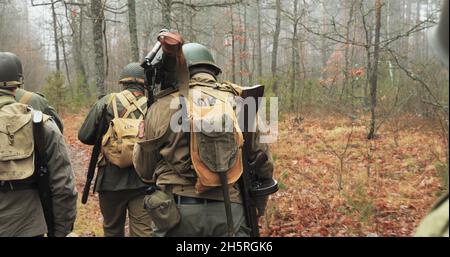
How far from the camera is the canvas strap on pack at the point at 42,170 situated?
9.83 feet

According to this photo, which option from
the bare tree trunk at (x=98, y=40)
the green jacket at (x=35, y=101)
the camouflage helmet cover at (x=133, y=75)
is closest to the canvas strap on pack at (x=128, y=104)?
the camouflage helmet cover at (x=133, y=75)

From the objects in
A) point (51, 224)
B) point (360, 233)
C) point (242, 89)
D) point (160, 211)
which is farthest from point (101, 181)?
point (360, 233)

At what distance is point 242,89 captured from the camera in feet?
10.5

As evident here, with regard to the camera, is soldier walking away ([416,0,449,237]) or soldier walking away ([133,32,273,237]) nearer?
soldier walking away ([416,0,449,237])


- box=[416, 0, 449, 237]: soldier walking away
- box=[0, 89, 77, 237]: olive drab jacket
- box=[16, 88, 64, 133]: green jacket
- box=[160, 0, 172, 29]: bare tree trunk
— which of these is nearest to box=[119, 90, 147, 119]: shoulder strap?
box=[16, 88, 64, 133]: green jacket

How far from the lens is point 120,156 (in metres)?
4.06

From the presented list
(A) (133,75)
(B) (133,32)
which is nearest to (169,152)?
(A) (133,75)

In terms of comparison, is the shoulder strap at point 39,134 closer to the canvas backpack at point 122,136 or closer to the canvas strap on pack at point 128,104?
the canvas backpack at point 122,136

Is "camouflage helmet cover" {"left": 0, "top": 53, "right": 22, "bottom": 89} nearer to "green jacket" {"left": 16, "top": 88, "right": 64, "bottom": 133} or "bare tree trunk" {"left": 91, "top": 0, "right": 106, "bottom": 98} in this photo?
"green jacket" {"left": 16, "top": 88, "right": 64, "bottom": 133}

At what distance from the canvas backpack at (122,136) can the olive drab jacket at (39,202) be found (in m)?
0.84

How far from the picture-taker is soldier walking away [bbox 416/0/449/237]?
1009 millimetres

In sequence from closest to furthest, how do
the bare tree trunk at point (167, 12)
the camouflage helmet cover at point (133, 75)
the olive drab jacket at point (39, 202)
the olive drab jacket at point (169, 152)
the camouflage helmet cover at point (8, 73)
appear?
the olive drab jacket at point (169, 152), the olive drab jacket at point (39, 202), the camouflage helmet cover at point (8, 73), the camouflage helmet cover at point (133, 75), the bare tree trunk at point (167, 12)

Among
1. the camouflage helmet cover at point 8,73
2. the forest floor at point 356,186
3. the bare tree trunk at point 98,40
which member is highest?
the bare tree trunk at point 98,40

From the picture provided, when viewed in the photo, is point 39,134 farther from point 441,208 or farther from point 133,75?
point 441,208
